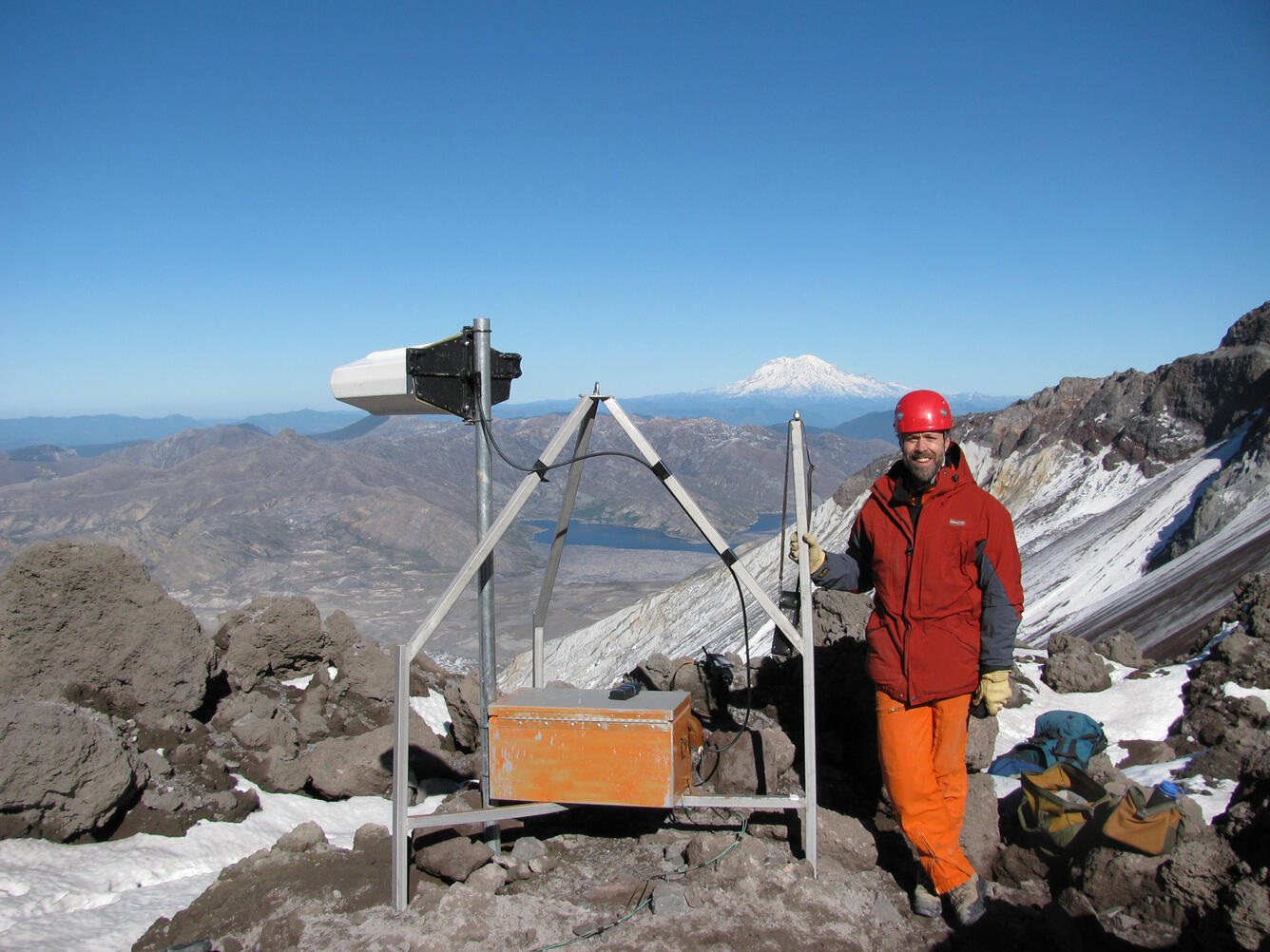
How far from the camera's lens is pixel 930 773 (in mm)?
3732

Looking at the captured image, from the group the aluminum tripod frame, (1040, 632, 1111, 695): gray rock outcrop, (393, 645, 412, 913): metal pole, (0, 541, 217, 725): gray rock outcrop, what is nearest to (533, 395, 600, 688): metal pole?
the aluminum tripod frame

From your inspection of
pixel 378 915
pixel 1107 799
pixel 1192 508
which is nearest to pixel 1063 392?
pixel 1192 508

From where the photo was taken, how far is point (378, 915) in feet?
12.2

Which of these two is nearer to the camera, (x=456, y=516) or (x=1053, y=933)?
(x=1053, y=933)

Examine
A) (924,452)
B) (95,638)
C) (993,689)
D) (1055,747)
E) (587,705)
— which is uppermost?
(924,452)

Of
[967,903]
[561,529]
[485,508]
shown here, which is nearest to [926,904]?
[967,903]

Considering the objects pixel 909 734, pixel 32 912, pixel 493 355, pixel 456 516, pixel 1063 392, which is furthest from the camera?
pixel 456 516

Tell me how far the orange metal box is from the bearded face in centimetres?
161

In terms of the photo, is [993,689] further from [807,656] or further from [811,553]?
[811,553]

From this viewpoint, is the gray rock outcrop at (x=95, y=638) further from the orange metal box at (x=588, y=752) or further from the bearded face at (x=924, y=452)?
the bearded face at (x=924, y=452)

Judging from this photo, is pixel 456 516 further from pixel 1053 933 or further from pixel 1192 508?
pixel 1053 933

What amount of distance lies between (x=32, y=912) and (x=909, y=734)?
4.25m

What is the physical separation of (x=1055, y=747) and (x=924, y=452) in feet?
9.27

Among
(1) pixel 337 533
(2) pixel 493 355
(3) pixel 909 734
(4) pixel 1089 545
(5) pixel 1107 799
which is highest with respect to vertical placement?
(2) pixel 493 355
